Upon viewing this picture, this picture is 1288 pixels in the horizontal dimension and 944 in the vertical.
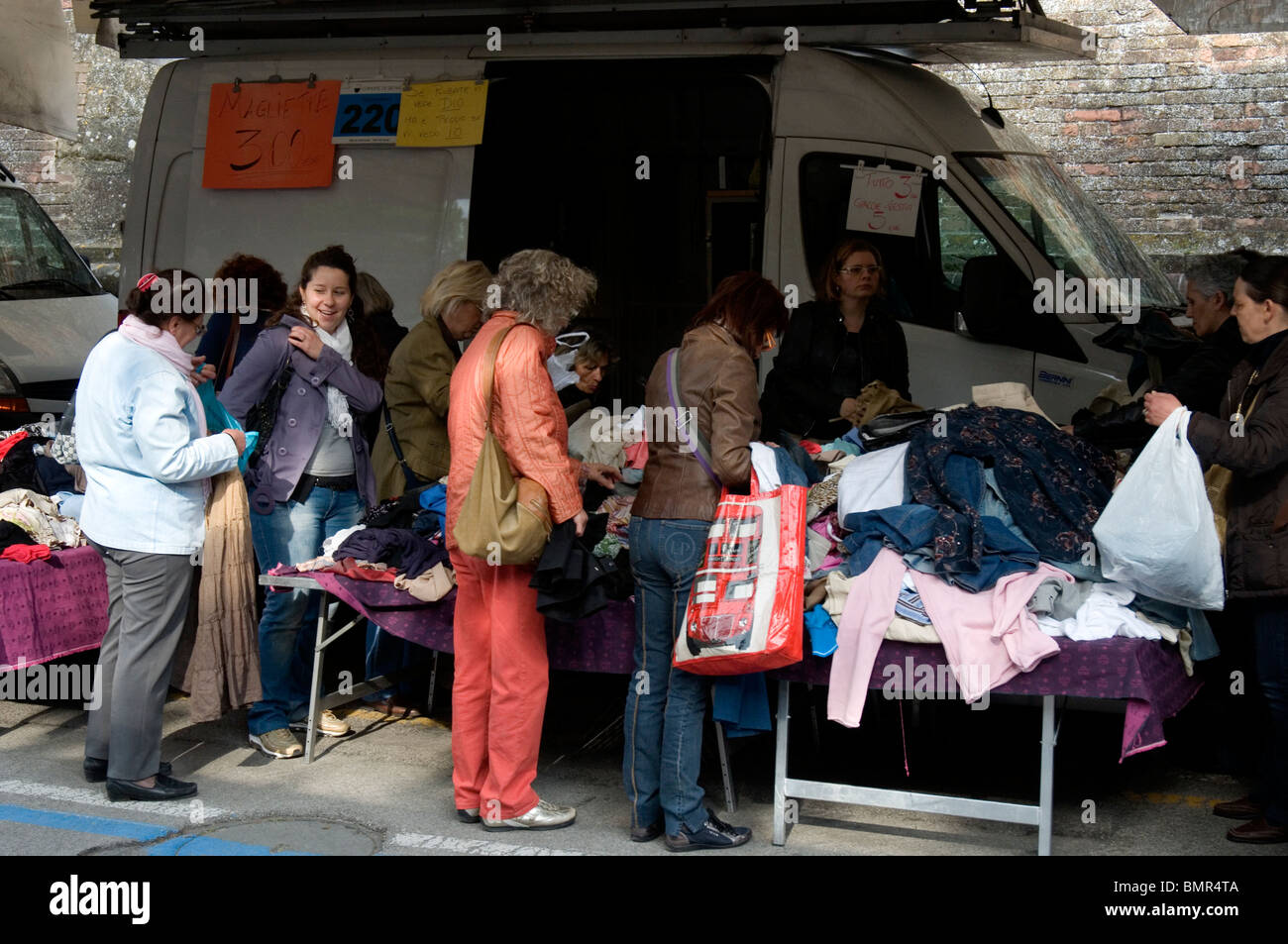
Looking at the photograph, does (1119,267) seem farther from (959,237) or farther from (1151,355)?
(1151,355)

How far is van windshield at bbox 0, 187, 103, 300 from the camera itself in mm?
9664

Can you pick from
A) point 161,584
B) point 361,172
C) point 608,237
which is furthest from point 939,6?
point 161,584

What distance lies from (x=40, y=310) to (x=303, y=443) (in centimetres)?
484

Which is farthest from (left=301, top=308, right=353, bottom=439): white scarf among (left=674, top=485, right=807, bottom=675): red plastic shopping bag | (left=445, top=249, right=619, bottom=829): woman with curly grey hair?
(left=674, top=485, right=807, bottom=675): red plastic shopping bag

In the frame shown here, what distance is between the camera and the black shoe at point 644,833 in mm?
4789

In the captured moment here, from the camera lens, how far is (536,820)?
4.88m

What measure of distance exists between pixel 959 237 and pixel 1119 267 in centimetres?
88

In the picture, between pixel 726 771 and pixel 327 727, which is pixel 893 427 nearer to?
pixel 726 771

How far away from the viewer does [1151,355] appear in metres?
5.78

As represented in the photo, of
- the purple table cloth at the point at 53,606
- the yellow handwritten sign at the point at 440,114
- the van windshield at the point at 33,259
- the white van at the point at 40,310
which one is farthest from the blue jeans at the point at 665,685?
the van windshield at the point at 33,259

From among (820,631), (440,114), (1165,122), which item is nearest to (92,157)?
(440,114)

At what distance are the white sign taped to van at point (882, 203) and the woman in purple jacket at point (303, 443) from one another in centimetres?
249

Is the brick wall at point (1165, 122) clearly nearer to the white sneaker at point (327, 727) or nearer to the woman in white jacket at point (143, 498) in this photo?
the white sneaker at point (327, 727)

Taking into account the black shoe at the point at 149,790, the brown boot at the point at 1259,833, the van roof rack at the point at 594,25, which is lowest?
the black shoe at the point at 149,790
